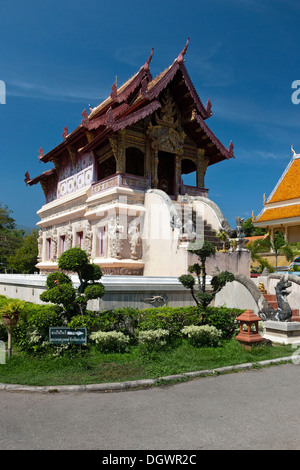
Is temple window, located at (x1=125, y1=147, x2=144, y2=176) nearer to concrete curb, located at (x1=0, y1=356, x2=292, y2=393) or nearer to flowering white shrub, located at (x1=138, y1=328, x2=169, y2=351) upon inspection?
flowering white shrub, located at (x1=138, y1=328, x2=169, y2=351)

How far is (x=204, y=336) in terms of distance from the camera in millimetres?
7418

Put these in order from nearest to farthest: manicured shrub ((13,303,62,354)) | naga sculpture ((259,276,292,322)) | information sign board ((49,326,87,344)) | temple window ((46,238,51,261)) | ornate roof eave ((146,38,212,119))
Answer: information sign board ((49,326,87,344)) → manicured shrub ((13,303,62,354)) → naga sculpture ((259,276,292,322)) → ornate roof eave ((146,38,212,119)) → temple window ((46,238,51,261))

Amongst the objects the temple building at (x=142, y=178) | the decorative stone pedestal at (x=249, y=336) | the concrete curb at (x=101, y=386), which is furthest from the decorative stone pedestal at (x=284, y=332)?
the temple building at (x=142, y=178)

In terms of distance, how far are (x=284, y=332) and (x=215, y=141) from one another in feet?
38.5

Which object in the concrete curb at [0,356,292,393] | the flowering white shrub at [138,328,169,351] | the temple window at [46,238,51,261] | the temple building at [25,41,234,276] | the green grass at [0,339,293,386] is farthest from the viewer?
the temple window at [46,238,51,261]

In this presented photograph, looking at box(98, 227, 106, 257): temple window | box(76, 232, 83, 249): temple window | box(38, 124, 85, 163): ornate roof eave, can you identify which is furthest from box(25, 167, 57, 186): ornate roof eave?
box(98, 227, 106, 257): temple window

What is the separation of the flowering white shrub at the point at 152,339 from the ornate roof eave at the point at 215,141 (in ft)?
41.2

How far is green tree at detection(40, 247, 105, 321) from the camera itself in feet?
22.2

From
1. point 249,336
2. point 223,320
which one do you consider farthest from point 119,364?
point 223,320

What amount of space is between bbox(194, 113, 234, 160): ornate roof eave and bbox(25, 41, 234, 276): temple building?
0.05 m

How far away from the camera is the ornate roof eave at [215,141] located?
17297 millimetres
